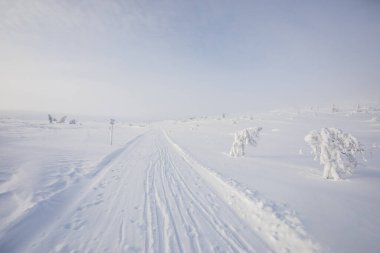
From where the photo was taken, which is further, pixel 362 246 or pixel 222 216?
pixel 222 216

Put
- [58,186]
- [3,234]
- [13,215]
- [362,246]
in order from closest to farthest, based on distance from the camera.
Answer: [362,246], [3,234], [13,215], [58,186]

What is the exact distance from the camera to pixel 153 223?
452 cm

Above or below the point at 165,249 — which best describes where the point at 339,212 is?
above

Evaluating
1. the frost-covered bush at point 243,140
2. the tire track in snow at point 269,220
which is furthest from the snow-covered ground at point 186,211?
the frost-covered bush at point 243,140

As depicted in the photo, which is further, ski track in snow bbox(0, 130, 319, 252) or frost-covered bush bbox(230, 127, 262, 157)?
frost-covered bush bbox(230, 127, 262, 157)

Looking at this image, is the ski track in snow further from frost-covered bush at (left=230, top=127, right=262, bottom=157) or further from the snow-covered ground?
frost-covered bush at (left=230, top=127, right=262, bottom=157)

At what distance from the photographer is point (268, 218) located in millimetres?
4770

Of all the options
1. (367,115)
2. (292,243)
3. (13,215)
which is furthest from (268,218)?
(367,115)

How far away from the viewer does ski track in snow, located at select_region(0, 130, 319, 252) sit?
147 inches

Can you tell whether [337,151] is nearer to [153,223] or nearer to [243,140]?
[243,140]

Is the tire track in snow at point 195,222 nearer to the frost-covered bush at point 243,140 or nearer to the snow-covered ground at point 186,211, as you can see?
the snow-covered ground at point 186,211

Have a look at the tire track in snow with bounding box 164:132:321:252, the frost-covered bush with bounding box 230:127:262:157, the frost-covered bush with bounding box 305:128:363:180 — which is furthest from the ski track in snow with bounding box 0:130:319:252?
the frost-covered bush with bounding box 230:127:262:157

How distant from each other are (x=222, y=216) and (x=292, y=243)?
1.72 m

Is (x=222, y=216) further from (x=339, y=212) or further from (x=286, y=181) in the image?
(x=286, y=181)
